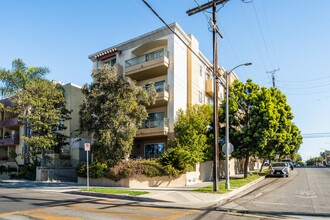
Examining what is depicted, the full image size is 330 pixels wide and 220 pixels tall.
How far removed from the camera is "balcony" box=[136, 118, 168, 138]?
21594 millimetres

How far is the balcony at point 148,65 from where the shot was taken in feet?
74.1

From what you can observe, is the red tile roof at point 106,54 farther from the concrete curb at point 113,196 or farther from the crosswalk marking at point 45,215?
the crosswalk marking at point 45,215

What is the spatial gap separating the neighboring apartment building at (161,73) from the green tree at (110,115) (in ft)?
12.3

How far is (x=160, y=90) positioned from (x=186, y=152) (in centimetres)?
664

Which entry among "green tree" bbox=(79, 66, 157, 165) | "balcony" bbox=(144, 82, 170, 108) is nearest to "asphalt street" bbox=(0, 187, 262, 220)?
"green tree" bbox=(79, 66, 157, 165)

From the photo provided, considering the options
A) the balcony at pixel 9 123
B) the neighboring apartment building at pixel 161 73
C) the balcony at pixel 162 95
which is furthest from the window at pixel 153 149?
the balcony at pixel 9 123

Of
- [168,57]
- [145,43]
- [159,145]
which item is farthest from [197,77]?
[159,145]

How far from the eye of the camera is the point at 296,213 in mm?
9070

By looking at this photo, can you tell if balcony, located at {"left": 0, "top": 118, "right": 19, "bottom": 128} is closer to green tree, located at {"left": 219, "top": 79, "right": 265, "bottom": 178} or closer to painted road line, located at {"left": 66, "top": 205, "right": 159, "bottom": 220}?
green tree, located at {"left": 219, "top": 79, "right": 265, "bottom": 178}

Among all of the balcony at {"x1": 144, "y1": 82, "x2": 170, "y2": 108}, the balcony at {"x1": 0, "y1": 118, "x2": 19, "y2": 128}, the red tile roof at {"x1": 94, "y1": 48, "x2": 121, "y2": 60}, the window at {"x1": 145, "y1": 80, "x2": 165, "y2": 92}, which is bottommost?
the balcony at {"x1": 0, "y1": 118, "x2": 19, "y2": 128}

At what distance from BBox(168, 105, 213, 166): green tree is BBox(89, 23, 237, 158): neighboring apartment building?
1.23 m

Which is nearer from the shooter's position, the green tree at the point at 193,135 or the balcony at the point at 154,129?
the green tree at the point at 193,135

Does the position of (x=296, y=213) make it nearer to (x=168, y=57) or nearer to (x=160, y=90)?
(x=160, y=90)

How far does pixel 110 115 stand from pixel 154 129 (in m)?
5.12
